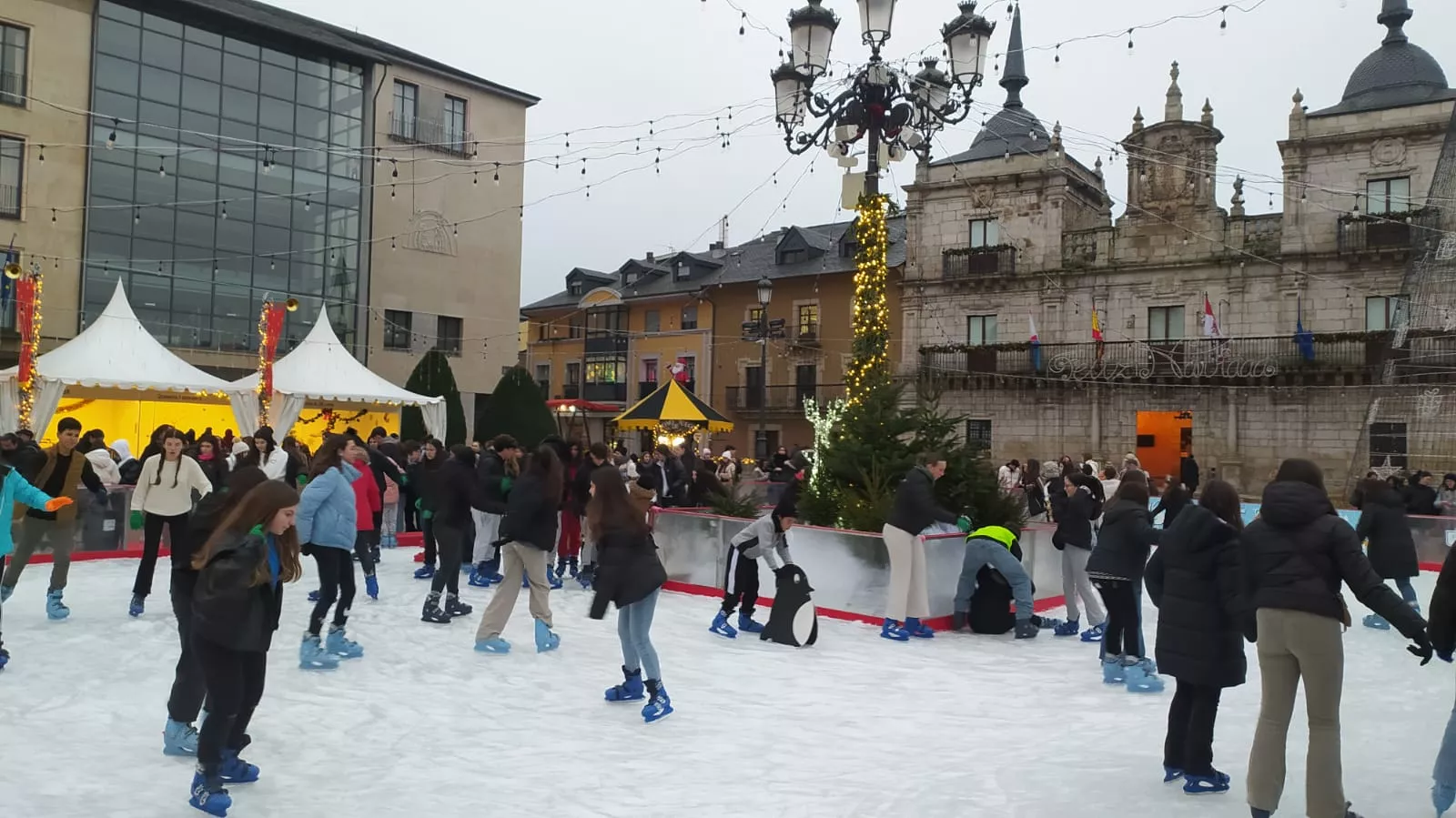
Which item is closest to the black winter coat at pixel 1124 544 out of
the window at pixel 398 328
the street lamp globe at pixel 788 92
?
the street lamp globe at pixel 788 92

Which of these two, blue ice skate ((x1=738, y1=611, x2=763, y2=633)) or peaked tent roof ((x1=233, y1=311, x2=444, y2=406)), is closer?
blue ice skate ((x1=738, y1=611, x2=763, y2=633))

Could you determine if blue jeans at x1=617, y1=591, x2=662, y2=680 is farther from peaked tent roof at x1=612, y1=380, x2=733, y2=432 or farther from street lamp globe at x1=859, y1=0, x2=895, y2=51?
peaked tent roof at x1=612, y1=380, x2=733, y2=432

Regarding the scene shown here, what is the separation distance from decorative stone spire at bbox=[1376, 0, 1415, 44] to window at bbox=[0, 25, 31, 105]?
121 feet

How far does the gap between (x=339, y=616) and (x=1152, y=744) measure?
5566 millimetres

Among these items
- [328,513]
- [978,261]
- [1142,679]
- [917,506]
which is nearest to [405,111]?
[978,261]

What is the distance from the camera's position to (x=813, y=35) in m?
10.5

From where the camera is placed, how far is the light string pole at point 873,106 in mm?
10500

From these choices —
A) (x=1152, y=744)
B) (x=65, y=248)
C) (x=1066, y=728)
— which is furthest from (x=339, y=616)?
(x=65, y=248)

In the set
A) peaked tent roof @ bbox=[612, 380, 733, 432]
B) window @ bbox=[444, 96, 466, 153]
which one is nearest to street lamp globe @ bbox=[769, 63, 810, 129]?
peaked tent roof @ bbox=[612, 380, 733, 432]

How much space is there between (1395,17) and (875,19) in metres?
27.6

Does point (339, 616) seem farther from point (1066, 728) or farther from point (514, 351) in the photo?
point (514, 351)

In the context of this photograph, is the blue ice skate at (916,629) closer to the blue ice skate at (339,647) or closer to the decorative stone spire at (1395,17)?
the blue ice skate at (339,647)

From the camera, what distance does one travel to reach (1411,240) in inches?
1060

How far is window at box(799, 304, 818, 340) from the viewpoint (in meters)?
39.5
